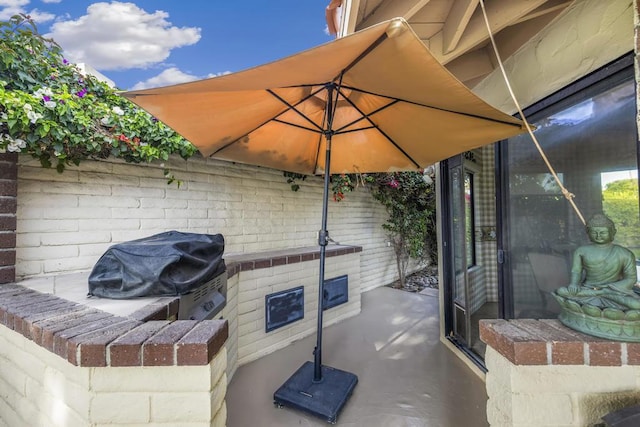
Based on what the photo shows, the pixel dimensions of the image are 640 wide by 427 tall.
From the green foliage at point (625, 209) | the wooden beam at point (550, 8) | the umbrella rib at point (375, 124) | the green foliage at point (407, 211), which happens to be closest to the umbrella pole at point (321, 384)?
the umbrella rib at point (375, 124)

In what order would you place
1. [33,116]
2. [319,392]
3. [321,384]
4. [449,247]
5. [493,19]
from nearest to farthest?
[33,116], [493,19], [319,392], [321,384], [449,247]

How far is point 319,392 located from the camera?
6.68 feet

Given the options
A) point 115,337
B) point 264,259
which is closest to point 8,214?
point 115,337

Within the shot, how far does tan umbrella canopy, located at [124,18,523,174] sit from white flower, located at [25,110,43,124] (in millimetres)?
777

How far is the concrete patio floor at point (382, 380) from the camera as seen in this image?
1.90 m

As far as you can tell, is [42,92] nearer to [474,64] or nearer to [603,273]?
[603,273]

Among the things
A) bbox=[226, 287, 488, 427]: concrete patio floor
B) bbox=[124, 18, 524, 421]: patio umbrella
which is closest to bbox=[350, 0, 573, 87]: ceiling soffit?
bbox=[124, 18, 524, 421]: patio umbrella

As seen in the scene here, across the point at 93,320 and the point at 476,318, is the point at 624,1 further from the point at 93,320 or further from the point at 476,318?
the point at 476,318

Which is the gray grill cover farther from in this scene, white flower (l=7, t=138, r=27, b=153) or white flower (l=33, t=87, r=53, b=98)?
white flower (l=33, t=87, r=53, b=98)

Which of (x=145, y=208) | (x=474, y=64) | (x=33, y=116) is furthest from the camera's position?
(x=474, y=64)

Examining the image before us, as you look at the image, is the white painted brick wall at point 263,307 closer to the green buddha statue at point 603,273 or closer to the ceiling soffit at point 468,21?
the green buddha statue at point 603,273

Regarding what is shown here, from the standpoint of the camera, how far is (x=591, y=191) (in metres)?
1.66

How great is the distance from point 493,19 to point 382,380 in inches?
117

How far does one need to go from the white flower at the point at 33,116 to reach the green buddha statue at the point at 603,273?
2.93 metres
